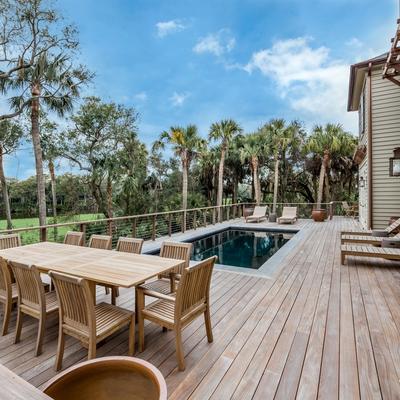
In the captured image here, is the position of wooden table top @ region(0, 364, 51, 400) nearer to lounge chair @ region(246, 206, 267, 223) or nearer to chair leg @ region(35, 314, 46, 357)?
chair leg @ region(35, 314, 46, 357)

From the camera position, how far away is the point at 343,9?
26.8 ft

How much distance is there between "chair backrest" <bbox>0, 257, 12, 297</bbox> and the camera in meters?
2.40

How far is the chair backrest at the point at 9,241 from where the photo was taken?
369cm

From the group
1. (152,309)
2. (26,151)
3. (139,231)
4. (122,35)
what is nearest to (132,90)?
(122,35)

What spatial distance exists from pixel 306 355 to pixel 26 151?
574 inches

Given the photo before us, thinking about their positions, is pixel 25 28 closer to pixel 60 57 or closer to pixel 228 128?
pixel 60 57

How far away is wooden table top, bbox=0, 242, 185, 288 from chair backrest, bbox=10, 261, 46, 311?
0.77 feet

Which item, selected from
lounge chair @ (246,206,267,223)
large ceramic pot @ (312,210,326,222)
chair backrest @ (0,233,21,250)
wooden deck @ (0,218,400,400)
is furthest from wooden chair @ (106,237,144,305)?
large ceramic pot @ (312,210,326,222)

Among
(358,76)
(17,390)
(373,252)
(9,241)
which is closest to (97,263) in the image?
(17,390)

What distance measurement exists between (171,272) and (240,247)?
5.49m

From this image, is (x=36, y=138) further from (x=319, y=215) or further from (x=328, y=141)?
(x=328, y=141)

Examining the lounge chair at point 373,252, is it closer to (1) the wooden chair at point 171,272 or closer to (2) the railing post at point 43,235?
(1) the wooden chair at point 171,272

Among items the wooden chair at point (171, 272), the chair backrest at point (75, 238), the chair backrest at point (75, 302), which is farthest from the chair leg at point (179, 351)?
the chair backrest at point (75, 238)

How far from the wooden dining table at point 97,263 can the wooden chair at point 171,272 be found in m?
0.24
